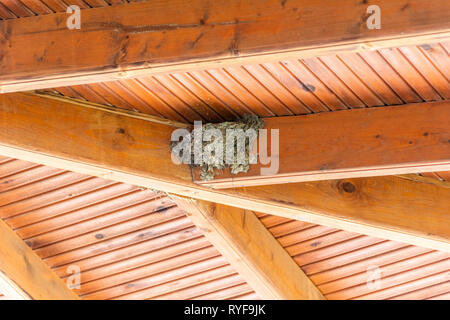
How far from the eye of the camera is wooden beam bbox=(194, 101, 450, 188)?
4.27 m

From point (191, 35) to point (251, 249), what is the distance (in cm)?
184

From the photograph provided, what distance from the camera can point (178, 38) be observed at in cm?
384

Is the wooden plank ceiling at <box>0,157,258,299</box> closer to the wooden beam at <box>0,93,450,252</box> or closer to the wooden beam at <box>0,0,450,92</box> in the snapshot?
the wooden beam at <box>0,93,450,252</box>

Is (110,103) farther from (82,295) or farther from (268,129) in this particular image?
(82,295)

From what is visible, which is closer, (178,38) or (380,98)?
(178,38)

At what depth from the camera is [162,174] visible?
4.57 m

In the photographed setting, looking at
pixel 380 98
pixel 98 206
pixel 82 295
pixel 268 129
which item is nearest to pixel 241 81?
pixel 268 129

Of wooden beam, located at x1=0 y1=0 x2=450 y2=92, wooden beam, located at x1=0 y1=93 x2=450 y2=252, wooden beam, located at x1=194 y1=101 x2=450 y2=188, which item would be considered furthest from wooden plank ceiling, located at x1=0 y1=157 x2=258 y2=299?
wooden beam, located at x1=0 y1=0 x2=450 y2=92

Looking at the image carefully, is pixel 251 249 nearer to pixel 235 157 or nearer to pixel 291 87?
pixel 235 157

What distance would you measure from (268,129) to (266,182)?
0.99 ft

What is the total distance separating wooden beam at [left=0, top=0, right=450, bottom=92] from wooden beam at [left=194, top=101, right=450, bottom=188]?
88 cm

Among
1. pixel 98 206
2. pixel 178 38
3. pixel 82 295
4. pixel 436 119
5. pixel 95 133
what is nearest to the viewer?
pixel 178 38
